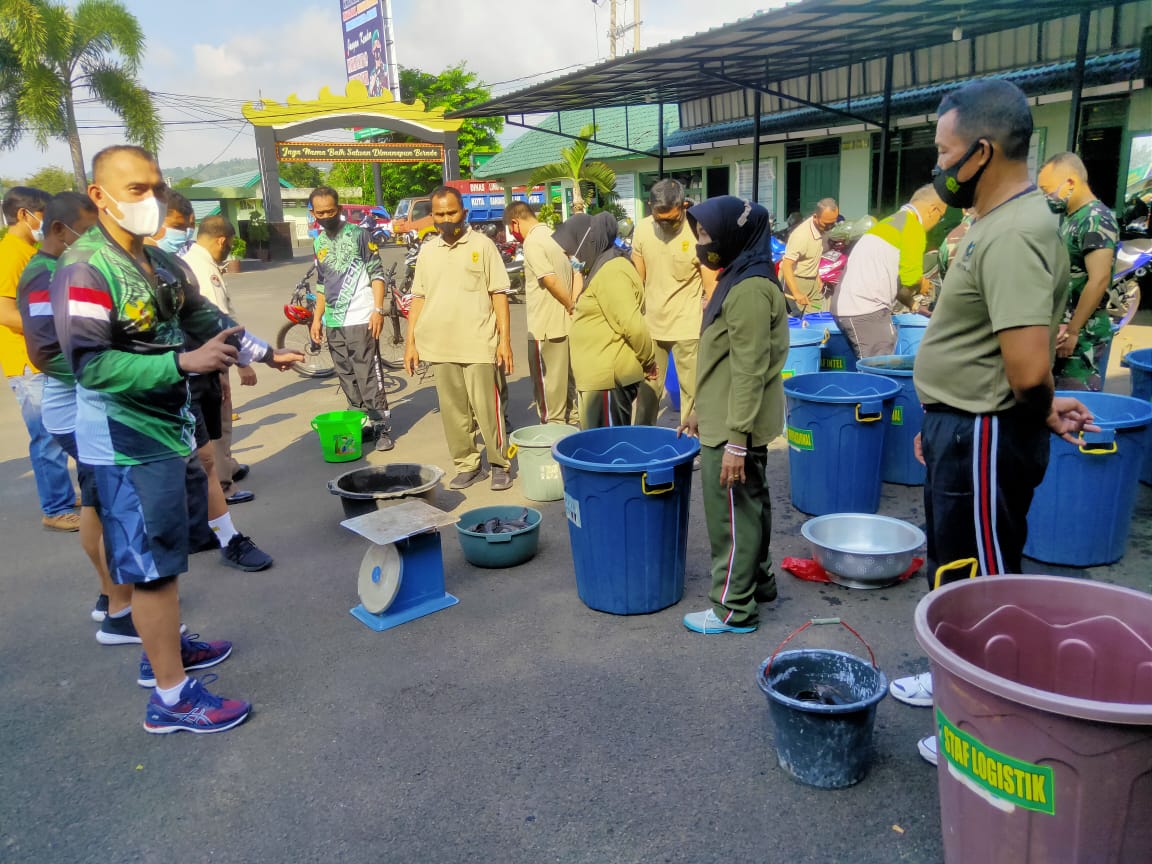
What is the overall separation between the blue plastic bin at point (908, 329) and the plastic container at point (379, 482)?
373 centimetres

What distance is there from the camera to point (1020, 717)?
173 cm

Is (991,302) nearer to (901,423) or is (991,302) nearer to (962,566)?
(962,566)

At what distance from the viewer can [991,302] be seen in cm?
237

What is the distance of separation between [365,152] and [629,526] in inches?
1000

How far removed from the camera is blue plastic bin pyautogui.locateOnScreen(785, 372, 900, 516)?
484cm

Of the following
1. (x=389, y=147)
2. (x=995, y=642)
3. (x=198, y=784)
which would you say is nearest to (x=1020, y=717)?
(x=995, y=642)

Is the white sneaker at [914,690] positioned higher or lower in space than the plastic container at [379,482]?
lower

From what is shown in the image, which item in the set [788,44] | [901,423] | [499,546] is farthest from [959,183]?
[788,44]

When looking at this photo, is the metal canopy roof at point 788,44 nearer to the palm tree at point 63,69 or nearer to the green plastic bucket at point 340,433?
the green plastic bucket at point 340,433

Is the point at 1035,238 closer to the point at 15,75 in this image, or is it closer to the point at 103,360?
the point at 103,360

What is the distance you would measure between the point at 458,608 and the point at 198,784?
1510mm

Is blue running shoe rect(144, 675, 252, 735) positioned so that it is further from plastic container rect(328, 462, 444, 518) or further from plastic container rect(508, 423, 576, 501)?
plastic container rect(508, 423, 576, 501)

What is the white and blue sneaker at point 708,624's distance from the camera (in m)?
3.73

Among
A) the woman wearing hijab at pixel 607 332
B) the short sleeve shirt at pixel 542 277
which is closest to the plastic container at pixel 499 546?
the woman wearing hijab at pixel 607 332
